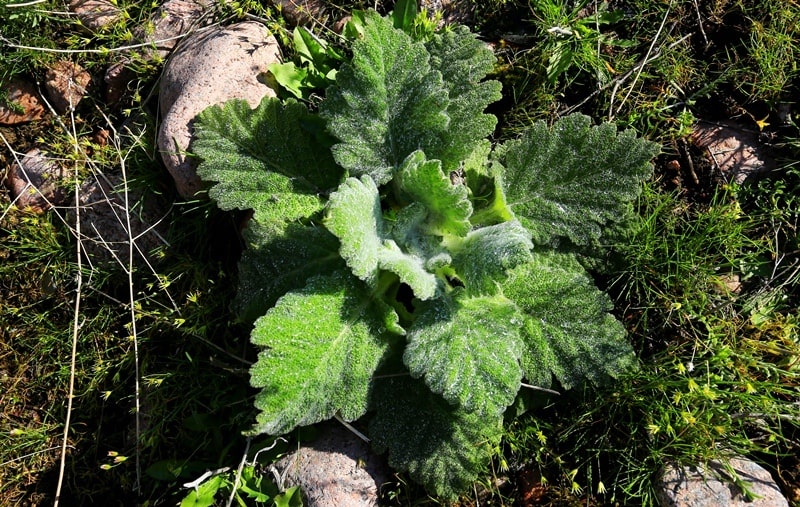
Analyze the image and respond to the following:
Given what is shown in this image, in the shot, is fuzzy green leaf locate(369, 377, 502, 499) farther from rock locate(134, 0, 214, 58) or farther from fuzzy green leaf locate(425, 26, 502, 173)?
rock locate(134, 0, 214, 58)

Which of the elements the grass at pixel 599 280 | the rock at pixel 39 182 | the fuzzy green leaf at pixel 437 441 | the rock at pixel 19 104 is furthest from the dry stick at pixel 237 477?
the rock at pixel 19 104

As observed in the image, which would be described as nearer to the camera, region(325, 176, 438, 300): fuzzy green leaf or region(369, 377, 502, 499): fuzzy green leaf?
region(325, 176, 438, 300): fuzzy green leaf

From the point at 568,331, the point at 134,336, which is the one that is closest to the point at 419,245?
the point at 568,331

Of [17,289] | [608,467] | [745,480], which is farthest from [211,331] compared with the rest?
[745,480]

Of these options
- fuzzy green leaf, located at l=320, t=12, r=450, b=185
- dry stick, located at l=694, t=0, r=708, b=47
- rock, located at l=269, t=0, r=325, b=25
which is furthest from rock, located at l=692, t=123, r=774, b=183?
rock, located at l=269, t=0, r=325, b=25

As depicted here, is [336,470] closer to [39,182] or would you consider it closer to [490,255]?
[490,255]

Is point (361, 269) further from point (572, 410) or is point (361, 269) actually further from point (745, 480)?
point (745, 480)

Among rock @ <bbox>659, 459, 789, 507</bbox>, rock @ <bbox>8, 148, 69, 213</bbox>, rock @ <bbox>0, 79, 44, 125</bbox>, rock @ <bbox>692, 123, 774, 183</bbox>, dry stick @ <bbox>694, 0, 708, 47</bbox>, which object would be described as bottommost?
rock @ <bbox>8, 148, 69, 213</bbox>
